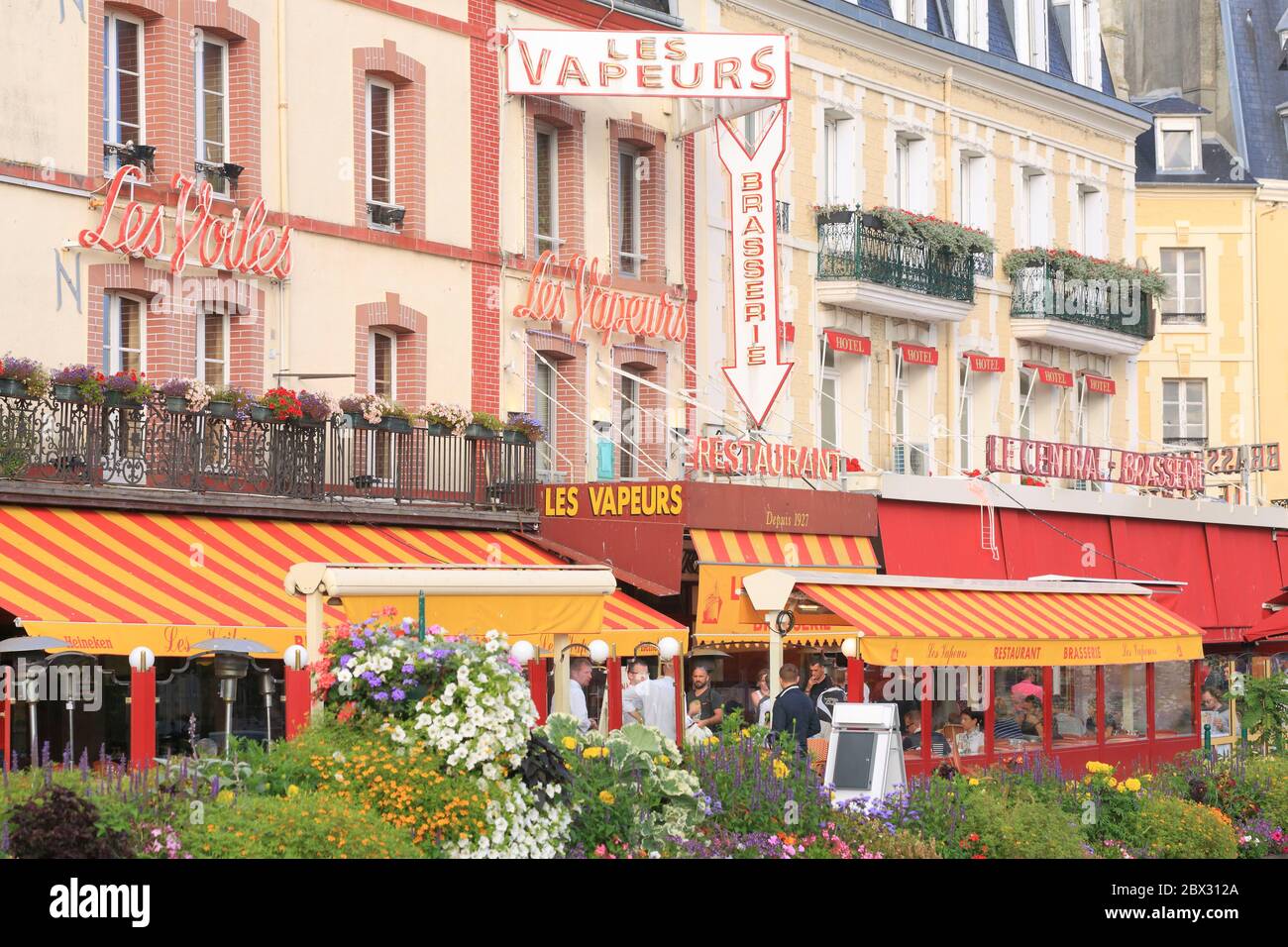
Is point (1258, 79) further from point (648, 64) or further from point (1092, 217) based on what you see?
point (648, 64)

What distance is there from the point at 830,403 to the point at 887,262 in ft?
6.96

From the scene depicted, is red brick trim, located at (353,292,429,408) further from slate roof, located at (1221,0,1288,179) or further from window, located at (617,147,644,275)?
slate roof, located at (1221,0,1288,179)

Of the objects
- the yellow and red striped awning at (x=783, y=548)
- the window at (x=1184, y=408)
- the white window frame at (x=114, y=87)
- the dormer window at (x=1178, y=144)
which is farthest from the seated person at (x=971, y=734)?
the dormer window at (x=1178, y=144)

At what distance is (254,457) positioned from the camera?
73.4 feet

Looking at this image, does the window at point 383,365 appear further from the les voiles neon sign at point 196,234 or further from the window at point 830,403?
the window at point 830,403

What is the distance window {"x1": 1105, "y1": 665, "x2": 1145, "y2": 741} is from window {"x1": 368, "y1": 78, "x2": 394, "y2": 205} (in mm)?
9526

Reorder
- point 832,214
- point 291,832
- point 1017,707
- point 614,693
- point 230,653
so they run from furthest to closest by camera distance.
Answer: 1. point 832,214
2. point 1017,707
3. point 614,693
4. point 230,653
5. point 291,832

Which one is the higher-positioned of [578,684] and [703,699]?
[578,684]

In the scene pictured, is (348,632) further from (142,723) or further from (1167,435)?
(1167,435)

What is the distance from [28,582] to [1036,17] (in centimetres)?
2314

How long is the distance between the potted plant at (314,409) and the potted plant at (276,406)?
87 millimetres

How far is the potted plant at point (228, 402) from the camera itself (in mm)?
21891

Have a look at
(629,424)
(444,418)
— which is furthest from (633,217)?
(444,418)
